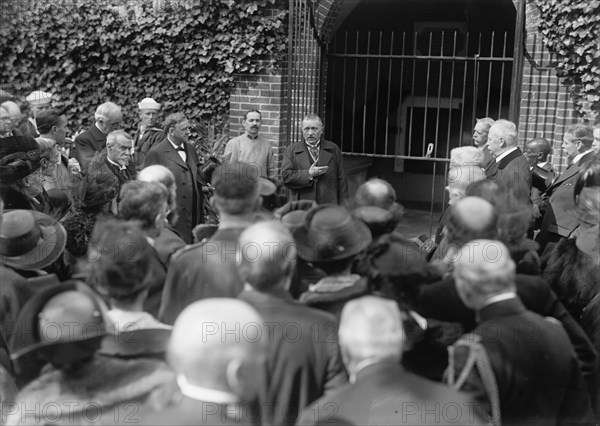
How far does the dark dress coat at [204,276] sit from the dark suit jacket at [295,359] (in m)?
0.50

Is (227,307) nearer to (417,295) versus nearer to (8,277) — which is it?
(417,295)

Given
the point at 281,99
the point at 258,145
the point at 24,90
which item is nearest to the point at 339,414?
the point at 258,145

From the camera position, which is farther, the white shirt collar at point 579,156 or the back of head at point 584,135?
the back of head at point 584,135

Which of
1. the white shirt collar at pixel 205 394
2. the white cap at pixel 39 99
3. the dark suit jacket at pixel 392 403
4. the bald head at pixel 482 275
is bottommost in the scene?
the dark suit jacket at pixel 392 403

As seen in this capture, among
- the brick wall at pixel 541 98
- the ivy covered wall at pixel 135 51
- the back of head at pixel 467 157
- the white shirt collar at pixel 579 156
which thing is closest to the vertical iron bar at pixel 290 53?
the ivy covered wall at pixel 135 51

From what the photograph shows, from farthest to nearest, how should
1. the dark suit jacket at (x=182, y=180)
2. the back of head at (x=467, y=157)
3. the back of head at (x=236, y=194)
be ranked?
1. the dark suit jacket at (x=182, y=180)
2. the back of head at (x=467, y=157)
3. the back of head at (x=236, y=194)

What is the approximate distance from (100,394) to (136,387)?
12cm

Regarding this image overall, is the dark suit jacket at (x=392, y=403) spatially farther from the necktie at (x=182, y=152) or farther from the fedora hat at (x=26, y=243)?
the necktie at (x=182, y=152)

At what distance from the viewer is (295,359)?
287 centimetres

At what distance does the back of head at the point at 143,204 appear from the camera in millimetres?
3859

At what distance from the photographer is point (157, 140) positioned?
324 inches

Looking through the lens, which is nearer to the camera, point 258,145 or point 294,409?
point 294,409

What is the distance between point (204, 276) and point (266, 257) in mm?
628

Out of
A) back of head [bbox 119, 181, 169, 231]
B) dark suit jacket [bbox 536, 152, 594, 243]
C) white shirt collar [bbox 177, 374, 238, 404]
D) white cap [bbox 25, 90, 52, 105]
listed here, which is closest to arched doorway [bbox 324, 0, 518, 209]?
white cap [bbox 25, 90, 52, 105]
